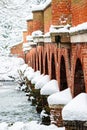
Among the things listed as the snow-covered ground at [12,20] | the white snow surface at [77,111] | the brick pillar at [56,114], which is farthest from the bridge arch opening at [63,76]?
the snow-covered ground at [12,20]

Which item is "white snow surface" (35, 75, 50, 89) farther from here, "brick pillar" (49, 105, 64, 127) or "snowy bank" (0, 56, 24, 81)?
"snowy bank" (0, 56, 24, 81)

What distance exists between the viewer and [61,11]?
15711mm

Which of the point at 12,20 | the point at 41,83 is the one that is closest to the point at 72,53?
the point at 41,83

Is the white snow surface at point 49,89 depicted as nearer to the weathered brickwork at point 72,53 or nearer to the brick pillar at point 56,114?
the weathered brickwork at point 72,53

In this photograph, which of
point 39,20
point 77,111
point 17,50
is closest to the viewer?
point 77,111

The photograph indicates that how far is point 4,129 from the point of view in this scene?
47.1ft

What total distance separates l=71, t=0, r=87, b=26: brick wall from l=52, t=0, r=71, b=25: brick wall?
2.29 meters

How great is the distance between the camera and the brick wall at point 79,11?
37.3 feet

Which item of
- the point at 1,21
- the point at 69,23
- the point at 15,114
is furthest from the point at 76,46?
the point at 1,21

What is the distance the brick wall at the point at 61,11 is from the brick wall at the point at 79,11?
7.52 ft

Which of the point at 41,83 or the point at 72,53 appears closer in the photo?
the point at 72,53

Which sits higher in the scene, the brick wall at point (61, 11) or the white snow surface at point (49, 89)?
the brick wall at point (61, 11)

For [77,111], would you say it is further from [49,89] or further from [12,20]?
[12,20]

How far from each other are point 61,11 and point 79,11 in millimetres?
3535
